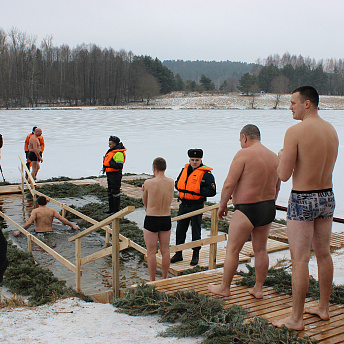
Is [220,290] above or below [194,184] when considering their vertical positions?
below

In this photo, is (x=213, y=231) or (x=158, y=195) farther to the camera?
(x=213, y=231)

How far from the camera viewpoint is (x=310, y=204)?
10.2ft

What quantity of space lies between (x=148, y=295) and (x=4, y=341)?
1283 mm

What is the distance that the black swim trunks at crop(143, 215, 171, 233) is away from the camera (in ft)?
15.9

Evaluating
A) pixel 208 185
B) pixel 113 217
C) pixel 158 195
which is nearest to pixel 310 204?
pixel 113 217

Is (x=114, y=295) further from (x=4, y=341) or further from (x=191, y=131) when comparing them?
(x=191, y=131)

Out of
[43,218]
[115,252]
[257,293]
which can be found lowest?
[43,218]

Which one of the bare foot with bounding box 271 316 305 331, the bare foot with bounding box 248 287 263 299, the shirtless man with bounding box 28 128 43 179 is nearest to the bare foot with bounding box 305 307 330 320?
the bare foot with bounding box 271 316 305 331

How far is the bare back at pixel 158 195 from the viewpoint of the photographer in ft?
15.7

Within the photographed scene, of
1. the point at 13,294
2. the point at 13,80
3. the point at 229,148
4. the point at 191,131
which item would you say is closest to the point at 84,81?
the point at 13,80

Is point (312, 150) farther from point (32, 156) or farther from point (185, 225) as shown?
point (32, 156)

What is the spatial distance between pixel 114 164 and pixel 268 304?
5.23 meters

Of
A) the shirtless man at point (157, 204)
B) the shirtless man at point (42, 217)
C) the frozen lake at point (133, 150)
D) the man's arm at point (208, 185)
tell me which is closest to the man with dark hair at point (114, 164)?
the shirtless man at point (42, 217)

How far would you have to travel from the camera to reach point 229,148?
19.0 metres
